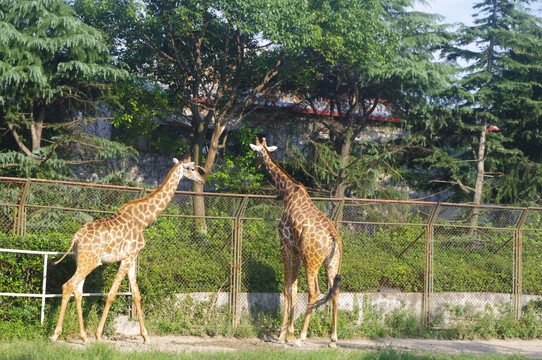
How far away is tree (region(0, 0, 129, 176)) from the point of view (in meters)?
15.2

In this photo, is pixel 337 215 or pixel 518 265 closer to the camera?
pixel 337 215

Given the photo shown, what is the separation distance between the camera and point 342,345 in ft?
34.2

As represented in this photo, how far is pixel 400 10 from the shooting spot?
67.5ft

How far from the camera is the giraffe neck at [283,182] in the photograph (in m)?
10.7

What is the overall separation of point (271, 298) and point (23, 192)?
4.96 meters

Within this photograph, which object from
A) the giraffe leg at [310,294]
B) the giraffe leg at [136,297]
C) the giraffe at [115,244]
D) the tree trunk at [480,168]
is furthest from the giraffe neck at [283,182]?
the tree trunk at [480,168]

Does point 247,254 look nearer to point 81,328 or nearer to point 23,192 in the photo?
point 81,328

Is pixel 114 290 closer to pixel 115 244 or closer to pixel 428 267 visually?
pixel 115 244

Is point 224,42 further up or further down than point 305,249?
further up

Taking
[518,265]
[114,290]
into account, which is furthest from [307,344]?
[518,265]

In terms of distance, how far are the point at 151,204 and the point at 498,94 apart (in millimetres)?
14747

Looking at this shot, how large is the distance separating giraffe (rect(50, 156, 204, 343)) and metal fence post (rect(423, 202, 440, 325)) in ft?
17.4

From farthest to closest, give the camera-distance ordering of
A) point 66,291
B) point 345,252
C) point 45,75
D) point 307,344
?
point 45,75
point 345,252
point 307,344
point 66,291

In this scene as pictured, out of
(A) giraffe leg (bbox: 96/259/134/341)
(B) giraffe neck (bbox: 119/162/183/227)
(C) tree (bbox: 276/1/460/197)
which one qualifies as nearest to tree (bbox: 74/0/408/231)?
(C) tree (bbox: 276/1/460/197)
